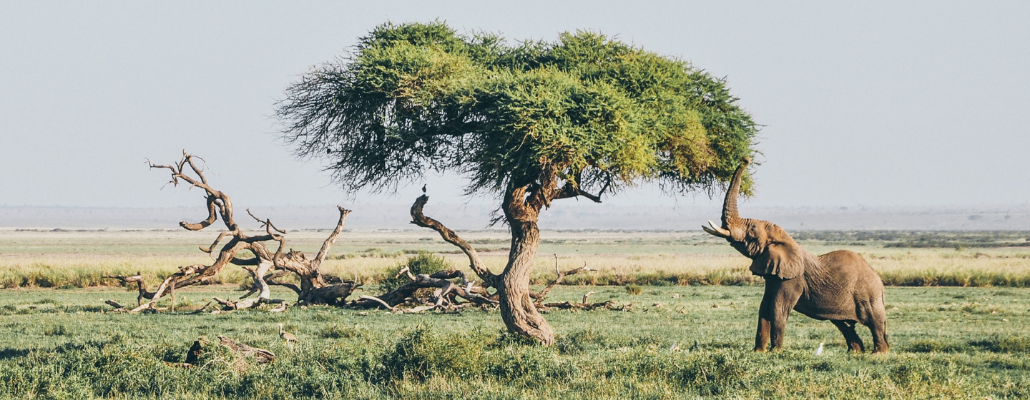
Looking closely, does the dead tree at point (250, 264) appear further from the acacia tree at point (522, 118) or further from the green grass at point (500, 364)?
the acacia tree at point (522, 118)

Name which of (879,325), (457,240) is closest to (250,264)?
(457,240)

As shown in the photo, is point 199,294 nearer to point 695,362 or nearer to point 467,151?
point 467,151

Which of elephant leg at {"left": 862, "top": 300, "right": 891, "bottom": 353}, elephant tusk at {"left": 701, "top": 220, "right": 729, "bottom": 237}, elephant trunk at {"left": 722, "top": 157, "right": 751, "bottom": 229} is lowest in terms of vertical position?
elephant leg at {"left": 862, "top": 300, "right": 891, "bottom": 353}

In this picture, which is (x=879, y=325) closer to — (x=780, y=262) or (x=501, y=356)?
(x=780, y=262)

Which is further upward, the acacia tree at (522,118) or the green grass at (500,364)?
the acacia tree at (522,118)

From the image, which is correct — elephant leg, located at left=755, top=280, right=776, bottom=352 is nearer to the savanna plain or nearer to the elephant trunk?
the savanna plain

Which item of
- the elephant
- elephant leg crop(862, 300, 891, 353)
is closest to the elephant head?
the elephant

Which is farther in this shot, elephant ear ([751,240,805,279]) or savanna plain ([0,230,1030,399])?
elephant ear ([751,240,805,279])

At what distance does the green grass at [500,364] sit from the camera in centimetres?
1208

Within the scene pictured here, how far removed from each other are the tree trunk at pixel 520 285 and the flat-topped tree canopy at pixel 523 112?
0.86 metres

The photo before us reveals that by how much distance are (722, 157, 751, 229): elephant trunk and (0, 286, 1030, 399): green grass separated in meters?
2.09

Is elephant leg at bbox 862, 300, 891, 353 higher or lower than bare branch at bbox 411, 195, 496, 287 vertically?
lower

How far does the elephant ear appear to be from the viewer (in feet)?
50.5

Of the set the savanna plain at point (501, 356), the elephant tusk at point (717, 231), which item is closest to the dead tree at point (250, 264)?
the savanna plain at point (501, 356)
